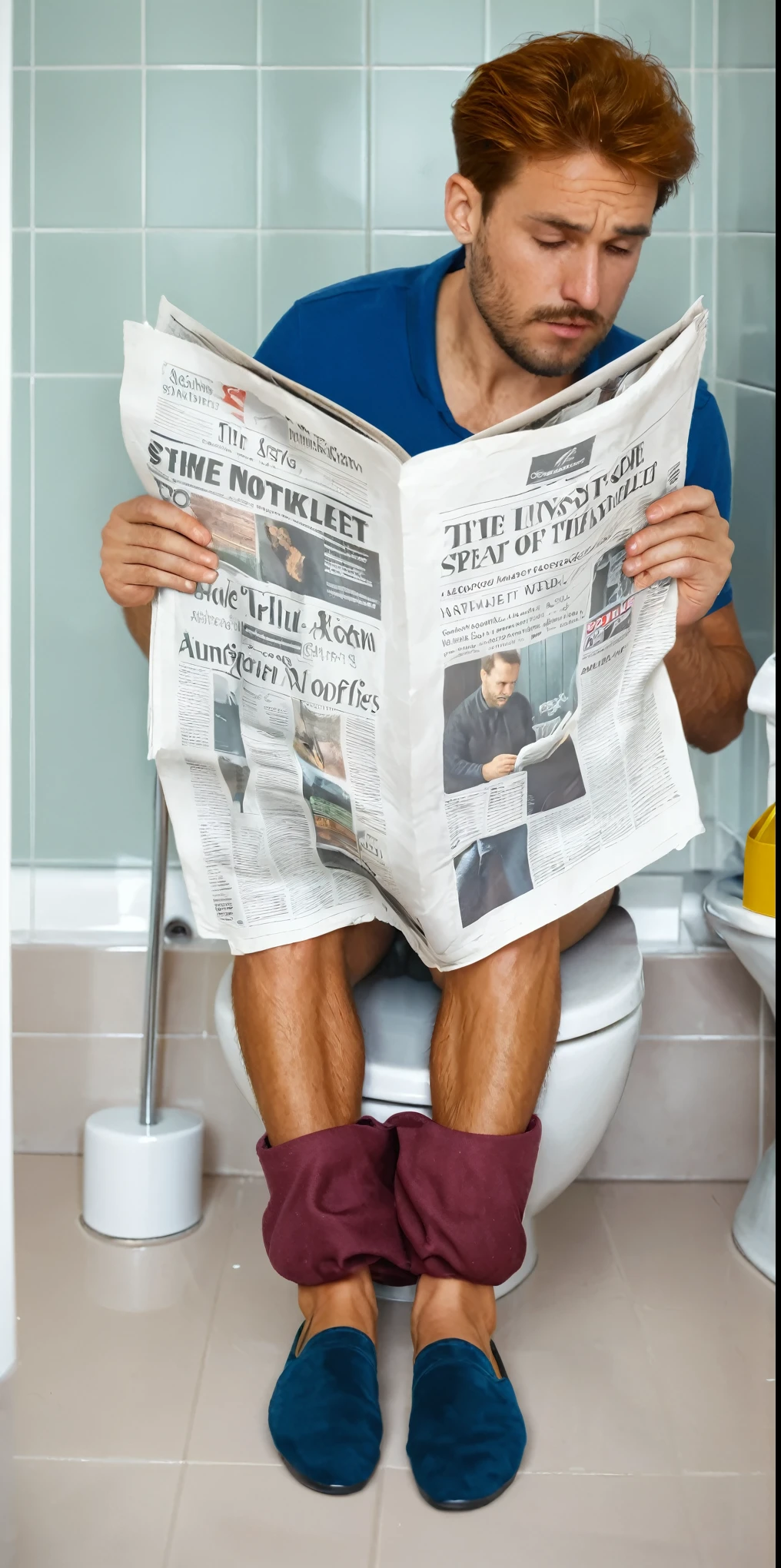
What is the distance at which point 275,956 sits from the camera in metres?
1.03

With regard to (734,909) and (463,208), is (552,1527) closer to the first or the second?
(734,909)

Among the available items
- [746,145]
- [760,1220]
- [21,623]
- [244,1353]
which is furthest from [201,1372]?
[746,145]

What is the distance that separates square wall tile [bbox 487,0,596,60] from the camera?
4.47 feet

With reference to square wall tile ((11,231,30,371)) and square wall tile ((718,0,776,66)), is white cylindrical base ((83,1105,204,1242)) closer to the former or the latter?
square wall tile ((11,231,30,371))

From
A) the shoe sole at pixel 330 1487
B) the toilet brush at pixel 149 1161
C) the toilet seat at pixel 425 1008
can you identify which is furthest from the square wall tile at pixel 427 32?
the shoe sole at pixel 330 1487

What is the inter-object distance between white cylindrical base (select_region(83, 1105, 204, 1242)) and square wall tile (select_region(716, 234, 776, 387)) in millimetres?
928

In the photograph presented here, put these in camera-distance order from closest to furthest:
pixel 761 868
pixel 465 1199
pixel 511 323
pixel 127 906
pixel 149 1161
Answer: pixel 465 1199 → pixel 511 323 → pixel 761 868 → pixel 149 1161 → pixel 127 906

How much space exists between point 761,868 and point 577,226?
1.77 ft

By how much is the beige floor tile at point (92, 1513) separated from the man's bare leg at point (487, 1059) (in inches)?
8.1

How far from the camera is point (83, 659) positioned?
1457mm

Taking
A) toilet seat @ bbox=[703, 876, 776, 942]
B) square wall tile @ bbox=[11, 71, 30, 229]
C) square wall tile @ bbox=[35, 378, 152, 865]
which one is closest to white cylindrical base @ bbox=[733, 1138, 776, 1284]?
toilet seat @ bbox=[703, 876, 776, 942]

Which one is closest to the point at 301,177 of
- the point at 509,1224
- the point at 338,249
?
the point at 338,249

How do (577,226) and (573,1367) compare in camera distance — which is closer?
(577,226)

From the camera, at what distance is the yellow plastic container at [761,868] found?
1.15m
